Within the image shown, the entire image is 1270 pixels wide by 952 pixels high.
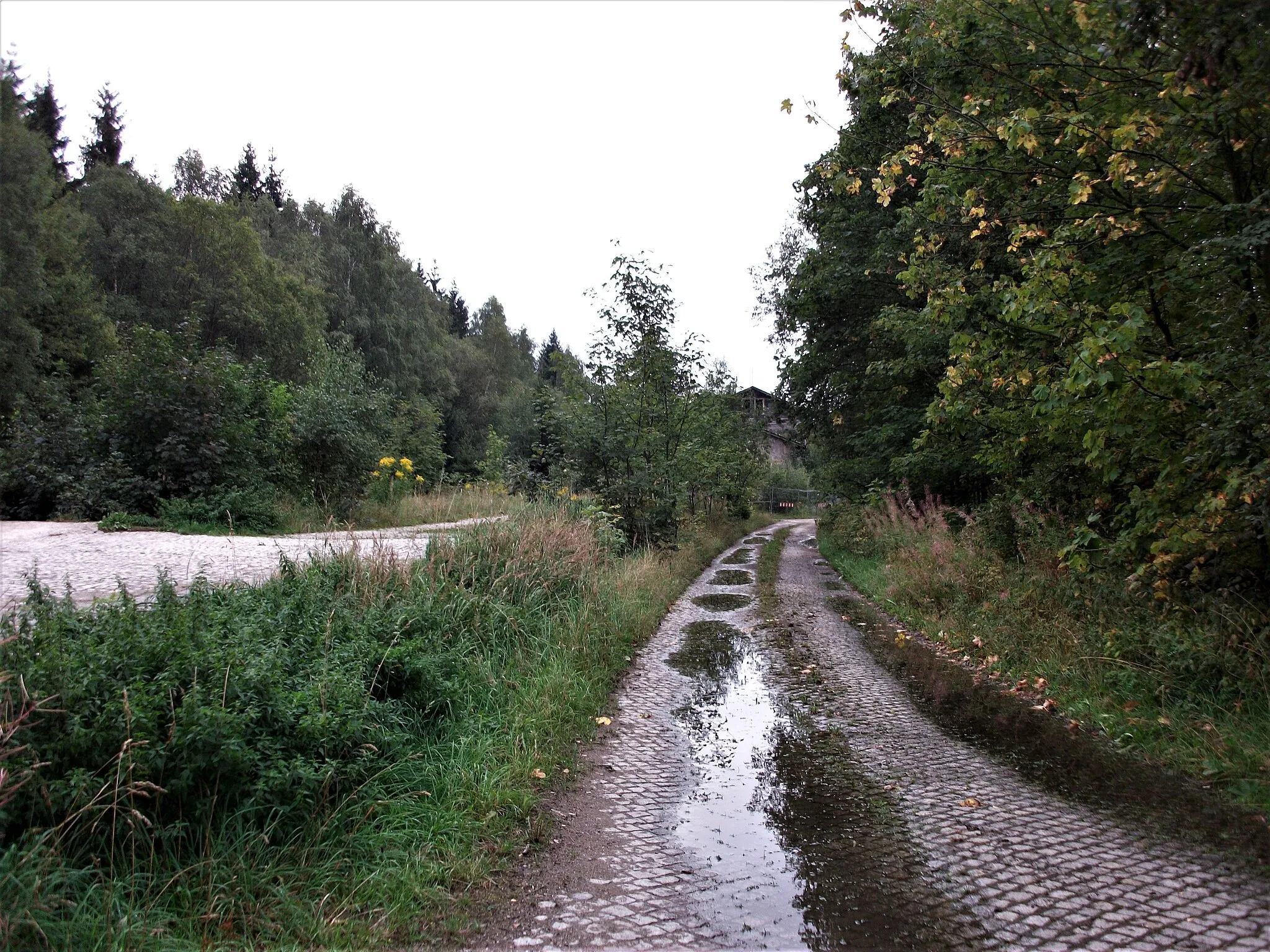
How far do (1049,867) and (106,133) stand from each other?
51.8m

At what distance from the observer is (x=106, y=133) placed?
39469mm

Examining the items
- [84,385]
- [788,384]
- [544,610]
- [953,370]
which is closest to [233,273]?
[84,385]

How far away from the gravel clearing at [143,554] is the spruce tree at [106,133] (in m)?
39.2

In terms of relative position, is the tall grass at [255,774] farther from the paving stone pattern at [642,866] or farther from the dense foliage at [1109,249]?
the dense foliage at [1109,249]

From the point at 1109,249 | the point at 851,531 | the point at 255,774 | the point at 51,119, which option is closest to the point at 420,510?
the point at 851,531

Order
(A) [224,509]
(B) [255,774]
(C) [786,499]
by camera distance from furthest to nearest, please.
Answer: (C) [786,499] → (A) [224,509] → (B) [255,774]

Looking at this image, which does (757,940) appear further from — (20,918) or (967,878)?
(20,918)

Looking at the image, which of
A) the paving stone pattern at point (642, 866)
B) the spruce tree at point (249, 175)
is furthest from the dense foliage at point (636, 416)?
the spruce tree at point (249, 175)

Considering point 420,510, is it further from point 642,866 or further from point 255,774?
point 642,866

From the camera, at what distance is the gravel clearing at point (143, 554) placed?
6.31 metres

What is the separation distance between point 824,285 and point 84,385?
22143 millimetres

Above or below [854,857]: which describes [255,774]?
above

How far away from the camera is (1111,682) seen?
18.8ft

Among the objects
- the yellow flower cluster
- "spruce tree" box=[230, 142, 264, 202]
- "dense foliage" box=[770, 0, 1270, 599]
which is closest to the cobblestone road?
"dense foliage" box=[770, 0, 1270, 599]
